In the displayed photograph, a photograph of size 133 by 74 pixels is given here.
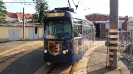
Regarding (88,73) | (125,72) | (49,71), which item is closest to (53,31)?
(49,71)

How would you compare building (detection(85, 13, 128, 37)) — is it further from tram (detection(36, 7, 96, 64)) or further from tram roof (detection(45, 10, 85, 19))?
tram roof (detection(45, 10, 85, 19))

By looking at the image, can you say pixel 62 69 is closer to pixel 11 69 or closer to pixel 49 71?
pixel 49 71

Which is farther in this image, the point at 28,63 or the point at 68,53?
the point at 28,63

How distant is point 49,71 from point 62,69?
0.84 m

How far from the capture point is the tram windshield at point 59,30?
9.76 metres

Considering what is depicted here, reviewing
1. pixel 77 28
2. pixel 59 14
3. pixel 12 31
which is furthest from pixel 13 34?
pixel 59 14

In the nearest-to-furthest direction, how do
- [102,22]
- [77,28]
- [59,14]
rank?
1. [59,14]
2. [77,28]
3. [102,22]

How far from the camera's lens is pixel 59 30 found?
9.84m

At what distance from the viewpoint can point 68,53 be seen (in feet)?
31.7

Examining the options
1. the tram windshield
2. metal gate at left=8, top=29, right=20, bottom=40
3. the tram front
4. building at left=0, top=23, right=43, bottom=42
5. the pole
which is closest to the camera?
the tram front

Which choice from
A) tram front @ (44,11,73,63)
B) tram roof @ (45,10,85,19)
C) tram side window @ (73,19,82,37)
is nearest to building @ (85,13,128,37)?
tram side window @ (73,19,82,37)

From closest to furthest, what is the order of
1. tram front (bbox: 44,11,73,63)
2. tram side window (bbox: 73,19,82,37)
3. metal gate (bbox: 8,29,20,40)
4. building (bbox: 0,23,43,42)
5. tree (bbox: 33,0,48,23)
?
tram front (bbox: 44,11,73,63) → tram side window (bbox: 73,19,82,37) → building (bbox: 0,23,43,42) → metal gate (bbox: 8,29,20,40) → tree (bbox: 33,0,48,23)

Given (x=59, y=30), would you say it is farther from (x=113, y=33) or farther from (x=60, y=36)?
(x=113, y=33)

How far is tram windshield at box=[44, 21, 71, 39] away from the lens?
32.0ft
